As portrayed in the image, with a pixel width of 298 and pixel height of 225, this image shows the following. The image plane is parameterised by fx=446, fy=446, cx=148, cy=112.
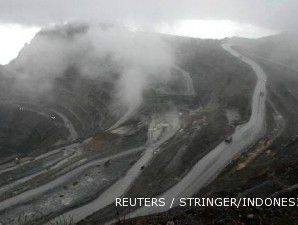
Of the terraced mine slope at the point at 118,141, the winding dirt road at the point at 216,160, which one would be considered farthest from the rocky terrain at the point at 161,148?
the winding dirt road at the point at 216,160

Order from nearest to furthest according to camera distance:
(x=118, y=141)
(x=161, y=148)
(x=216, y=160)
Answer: (x=216, y=160)
(x=161, y=148)
(x=118, y=141)

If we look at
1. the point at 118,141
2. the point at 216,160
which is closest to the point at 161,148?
the point at 118,141

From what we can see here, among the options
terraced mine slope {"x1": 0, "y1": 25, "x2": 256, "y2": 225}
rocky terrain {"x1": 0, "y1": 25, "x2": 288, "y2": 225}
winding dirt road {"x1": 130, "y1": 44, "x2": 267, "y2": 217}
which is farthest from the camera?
terraced mine slope {"x1": 0, "y1": 25, "x2": 256, "y2": 225}

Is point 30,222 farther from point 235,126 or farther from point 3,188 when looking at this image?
point 235,126

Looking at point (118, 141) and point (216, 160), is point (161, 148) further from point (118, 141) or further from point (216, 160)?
point (216, 160)

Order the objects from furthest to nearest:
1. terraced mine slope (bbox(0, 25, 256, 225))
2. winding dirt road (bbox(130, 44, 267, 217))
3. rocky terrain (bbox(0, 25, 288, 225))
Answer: terraced mine slope (bbox(0, 25, 256, 225)), winding dirt road (bbox(130, 44, 267, 217)), rocky terrain (bbox(0, 25, 288, 225))

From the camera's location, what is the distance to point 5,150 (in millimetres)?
182125

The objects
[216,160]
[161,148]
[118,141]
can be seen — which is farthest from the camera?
[118,141]

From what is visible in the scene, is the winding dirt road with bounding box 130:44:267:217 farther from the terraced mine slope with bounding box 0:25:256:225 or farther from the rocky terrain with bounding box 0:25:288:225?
the terraced mine slope with bounding box 0:25:256:225

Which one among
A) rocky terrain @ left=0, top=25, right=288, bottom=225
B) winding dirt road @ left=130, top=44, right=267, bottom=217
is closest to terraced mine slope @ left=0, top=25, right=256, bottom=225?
rocky terrain @ left=0, top=25, right=288, bottom=225

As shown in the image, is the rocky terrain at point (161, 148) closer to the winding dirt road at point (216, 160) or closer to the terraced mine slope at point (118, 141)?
the terraced mine slope at point (118, 141)

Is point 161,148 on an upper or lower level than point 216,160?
lower

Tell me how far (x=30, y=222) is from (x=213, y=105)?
80317mm

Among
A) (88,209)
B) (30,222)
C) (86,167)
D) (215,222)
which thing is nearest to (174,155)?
(86,167)
